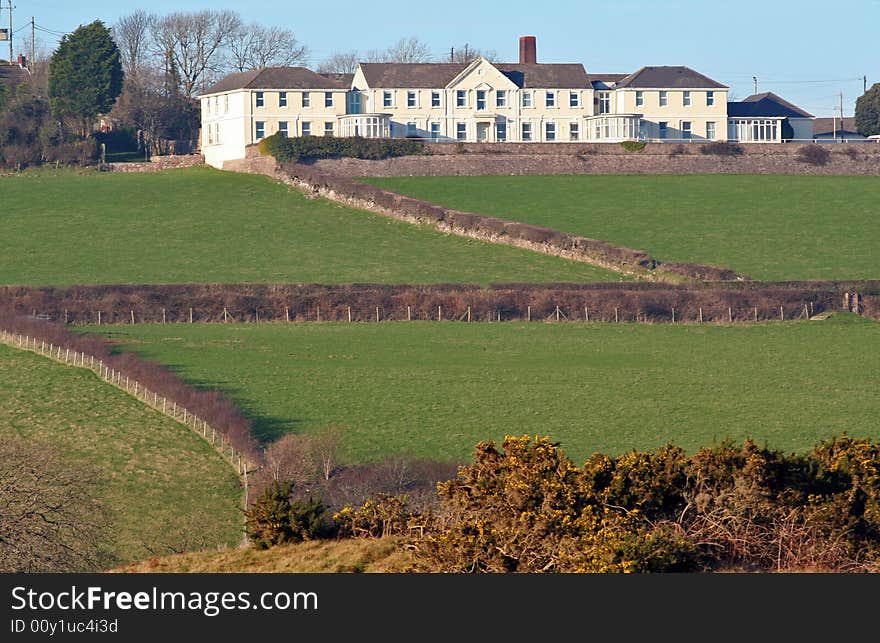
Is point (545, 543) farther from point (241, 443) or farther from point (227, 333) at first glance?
point (227, 333)

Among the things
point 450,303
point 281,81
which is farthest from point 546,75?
point 450,303

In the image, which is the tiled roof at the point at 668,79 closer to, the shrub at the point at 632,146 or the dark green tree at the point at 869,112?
the shrub at the point at 632,146

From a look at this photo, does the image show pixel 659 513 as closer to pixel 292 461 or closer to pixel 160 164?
pixel 292 461

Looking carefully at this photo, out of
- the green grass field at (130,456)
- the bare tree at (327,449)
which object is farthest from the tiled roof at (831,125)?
the bare tree at (327,449)

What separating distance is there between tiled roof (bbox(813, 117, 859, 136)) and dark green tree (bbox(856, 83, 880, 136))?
11.3 m

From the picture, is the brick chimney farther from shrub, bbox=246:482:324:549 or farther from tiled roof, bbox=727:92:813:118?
shrub, bbox=246:482:324:549

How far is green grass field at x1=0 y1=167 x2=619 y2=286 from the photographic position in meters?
52.2

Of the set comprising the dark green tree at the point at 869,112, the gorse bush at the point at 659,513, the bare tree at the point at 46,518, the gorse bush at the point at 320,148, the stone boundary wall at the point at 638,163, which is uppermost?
the dark green tree at the point at 869,112

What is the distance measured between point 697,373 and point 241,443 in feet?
47.5

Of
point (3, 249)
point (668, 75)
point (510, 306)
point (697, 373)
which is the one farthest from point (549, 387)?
point (668, 75)

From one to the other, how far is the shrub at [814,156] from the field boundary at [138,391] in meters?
46.7

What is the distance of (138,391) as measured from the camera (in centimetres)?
3412

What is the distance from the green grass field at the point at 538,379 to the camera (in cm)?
3098

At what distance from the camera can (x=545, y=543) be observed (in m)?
15.4
